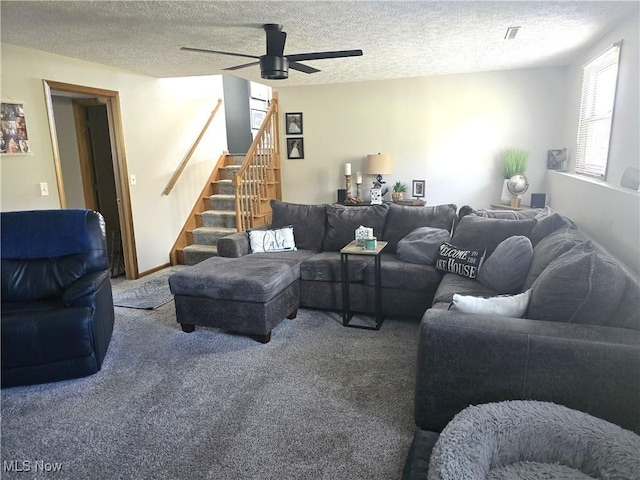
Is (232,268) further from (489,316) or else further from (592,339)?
(592,339)

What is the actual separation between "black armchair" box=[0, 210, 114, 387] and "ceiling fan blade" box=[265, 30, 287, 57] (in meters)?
1.89

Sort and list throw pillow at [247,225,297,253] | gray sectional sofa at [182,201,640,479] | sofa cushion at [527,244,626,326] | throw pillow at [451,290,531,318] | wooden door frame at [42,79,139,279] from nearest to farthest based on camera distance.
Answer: gray sectional sofa at [182,201,640,479] < sofa cushion at [527,244,626,326] < throw pillow at [451,290,531,318] < throw pillow at [247,225,297,253] < wooden door frame at [42,79,139,279]

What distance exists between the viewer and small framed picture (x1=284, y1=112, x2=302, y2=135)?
19.9 feet

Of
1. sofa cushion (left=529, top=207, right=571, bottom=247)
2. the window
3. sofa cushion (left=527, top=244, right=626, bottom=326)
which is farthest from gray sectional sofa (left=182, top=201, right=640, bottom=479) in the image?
the window

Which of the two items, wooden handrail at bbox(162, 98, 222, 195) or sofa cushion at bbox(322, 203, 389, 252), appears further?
wooden handrail at bbox(162, 98, 222, 195)

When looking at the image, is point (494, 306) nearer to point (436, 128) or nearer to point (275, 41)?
point (275, 41)

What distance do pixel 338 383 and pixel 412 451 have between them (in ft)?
2.36

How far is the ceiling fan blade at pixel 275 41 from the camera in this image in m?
3.12

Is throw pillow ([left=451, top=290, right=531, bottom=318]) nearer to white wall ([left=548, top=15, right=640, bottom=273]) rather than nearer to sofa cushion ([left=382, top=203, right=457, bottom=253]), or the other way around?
white wall ([left=548, top=15, right=640, bottom=273])

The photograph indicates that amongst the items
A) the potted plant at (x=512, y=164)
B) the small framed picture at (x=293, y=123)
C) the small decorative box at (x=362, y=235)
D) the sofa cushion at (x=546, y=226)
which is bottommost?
the small decorative box at (x=362, y=235)

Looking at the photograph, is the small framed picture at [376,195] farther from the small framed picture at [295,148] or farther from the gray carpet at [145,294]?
the gray carpet at [145,294]

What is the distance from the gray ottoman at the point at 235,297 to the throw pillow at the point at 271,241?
1.79 feet

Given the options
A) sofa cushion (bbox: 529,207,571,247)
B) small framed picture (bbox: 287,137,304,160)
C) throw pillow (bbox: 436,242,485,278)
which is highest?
small framed picture (bbox: 287,137,304,160)

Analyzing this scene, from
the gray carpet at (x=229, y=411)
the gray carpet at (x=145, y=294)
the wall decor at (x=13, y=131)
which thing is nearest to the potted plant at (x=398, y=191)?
the gray carpet at (x=229, y=411)
